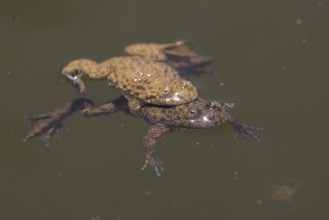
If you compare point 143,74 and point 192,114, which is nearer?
point 192,114

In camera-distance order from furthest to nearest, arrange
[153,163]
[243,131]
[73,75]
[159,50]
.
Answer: [159,50]
[73,75]
[243,131]
[153,163]

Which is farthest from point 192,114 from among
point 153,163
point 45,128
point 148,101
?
point 45,128

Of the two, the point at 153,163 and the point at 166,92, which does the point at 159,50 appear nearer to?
the point at 166,92

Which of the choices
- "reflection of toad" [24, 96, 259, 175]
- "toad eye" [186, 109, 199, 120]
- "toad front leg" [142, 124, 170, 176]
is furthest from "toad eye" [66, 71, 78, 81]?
"toad eye" [186, 109, 199, 120]

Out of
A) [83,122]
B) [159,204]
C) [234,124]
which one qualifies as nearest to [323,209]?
[234,124]

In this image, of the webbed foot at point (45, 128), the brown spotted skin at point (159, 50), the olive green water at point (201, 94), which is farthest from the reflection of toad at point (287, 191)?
the webbed foot at point (45, 128)

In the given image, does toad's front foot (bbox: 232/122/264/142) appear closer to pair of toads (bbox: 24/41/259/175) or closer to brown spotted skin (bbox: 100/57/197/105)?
pair of toads (bbox: 24/41/259/175)

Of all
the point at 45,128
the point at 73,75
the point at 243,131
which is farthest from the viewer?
the point at 73,75
